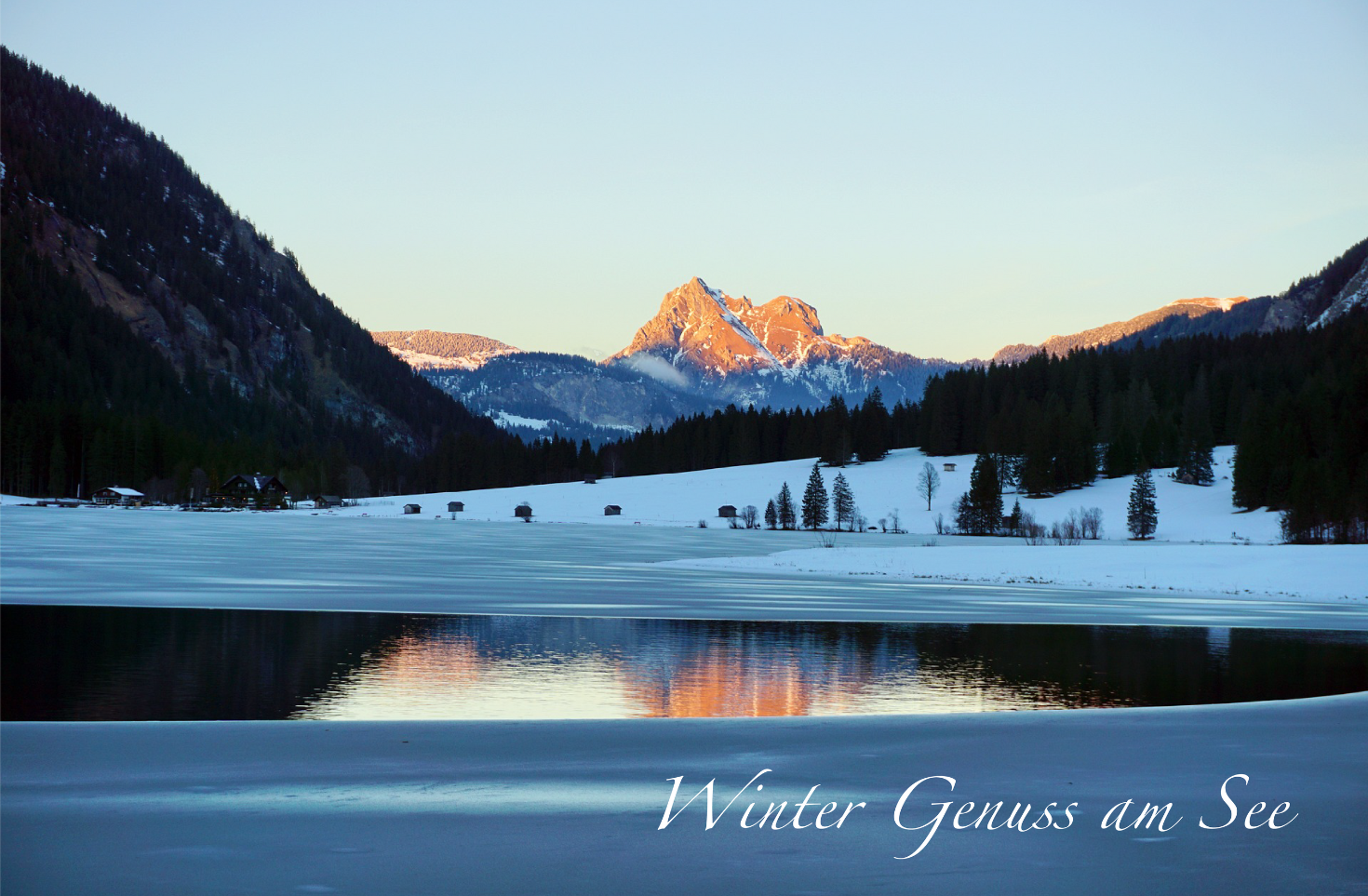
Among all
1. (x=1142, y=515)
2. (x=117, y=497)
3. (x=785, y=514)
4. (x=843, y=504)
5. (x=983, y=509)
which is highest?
(x=843, y=504)

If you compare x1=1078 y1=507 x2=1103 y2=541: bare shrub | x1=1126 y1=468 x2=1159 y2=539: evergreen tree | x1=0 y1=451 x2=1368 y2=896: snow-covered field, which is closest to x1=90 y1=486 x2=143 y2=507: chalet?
x1=1078 y1=507 x2=1103 y2=541: bare shrub

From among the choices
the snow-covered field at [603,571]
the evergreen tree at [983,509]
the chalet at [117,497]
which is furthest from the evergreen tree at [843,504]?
the chalet at [117,497]

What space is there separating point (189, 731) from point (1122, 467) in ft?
430

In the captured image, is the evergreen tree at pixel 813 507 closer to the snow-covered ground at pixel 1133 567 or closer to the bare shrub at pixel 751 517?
the bare shrub at pixel 751 517

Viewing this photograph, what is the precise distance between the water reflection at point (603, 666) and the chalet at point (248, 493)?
132 meters

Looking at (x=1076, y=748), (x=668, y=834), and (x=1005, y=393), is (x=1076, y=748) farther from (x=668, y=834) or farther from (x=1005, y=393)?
(x=1005, y=393)

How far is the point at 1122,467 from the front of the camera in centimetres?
12925

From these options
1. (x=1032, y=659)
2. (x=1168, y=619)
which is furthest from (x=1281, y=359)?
(x=1032, y=659)

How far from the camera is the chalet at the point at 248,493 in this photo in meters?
147

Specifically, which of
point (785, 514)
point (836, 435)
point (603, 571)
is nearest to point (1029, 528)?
point (785, 514)

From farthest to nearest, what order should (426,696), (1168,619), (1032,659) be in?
(1168,619) < (1032,659) < (426,696)

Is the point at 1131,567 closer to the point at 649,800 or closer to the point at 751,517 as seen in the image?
the point at 649,800

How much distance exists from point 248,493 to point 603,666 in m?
145

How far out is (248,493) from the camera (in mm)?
149375
